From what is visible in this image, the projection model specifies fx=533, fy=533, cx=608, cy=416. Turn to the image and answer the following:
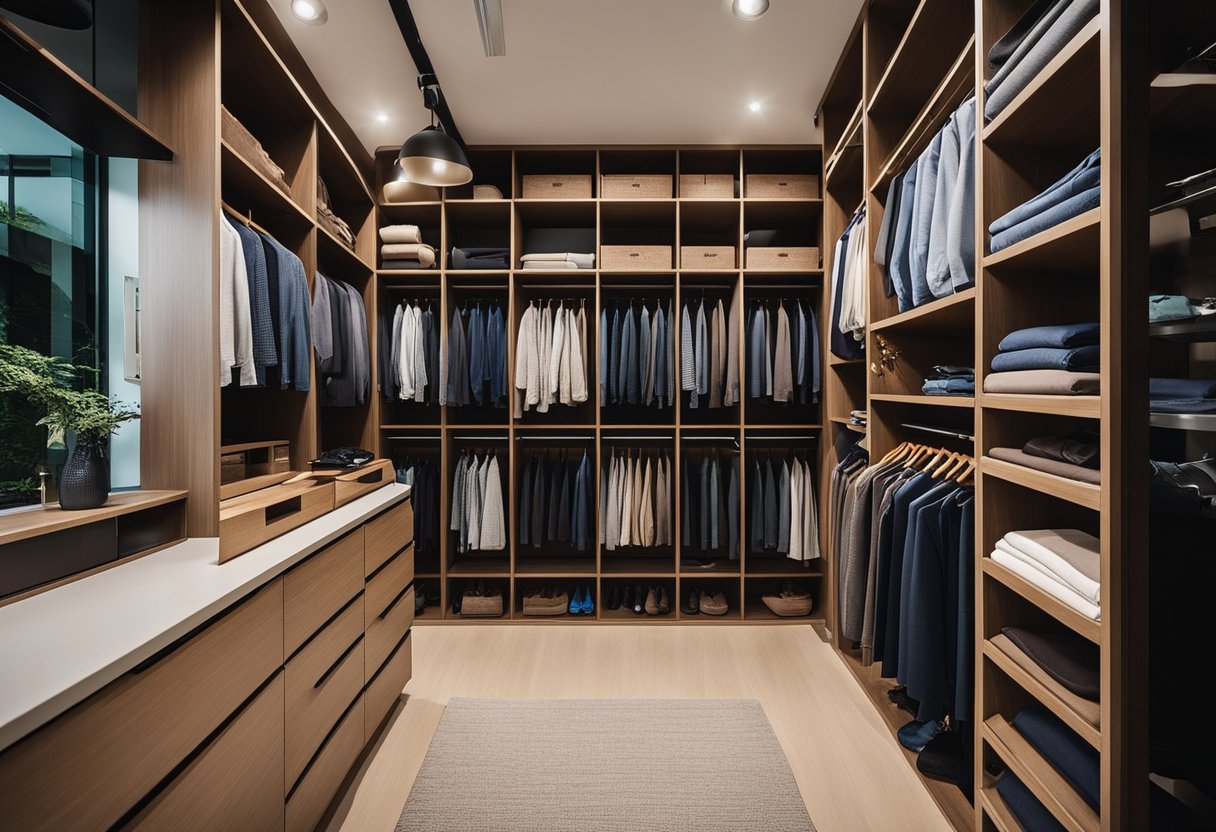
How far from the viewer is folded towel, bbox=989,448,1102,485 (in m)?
1.07

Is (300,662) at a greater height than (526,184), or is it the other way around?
(526,184)

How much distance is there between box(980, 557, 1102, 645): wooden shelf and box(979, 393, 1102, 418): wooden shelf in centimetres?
40

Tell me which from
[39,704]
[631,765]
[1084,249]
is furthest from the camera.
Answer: [631,765]

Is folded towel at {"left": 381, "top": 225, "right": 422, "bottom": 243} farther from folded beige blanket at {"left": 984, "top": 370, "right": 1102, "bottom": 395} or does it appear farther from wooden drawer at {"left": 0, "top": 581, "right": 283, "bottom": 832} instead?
folded beige blanket at {"left": 984, "top": 370, "right": 1102, "bottom": 395}

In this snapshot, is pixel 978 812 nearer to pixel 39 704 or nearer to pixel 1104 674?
pixel 1104 674

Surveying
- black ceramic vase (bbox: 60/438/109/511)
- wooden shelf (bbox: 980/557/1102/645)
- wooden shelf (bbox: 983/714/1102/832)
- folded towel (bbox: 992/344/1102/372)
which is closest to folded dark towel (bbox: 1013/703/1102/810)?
wooden shelf (bbox: 983/714/1102/832)

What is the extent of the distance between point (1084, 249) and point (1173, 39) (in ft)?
1.34

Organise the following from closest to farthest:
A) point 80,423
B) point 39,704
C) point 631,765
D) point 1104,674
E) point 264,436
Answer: point 39,704
point 1104,674
point 80,423
point 631,765
point 264,436

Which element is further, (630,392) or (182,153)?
(630,392)

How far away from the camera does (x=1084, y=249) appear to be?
120 centimetres

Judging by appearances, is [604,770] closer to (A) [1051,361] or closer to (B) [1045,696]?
(B) [1045,696]

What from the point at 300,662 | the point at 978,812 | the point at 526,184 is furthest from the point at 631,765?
the point at 526,184

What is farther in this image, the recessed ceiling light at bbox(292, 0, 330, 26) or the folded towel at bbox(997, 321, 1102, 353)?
the recessed ceiling light at bbox(292, 0, 330, 26)

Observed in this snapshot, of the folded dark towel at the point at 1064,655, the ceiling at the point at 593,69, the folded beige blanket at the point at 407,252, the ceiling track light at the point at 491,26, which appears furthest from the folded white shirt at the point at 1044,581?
the folded beige blanket at the point at 407,252
